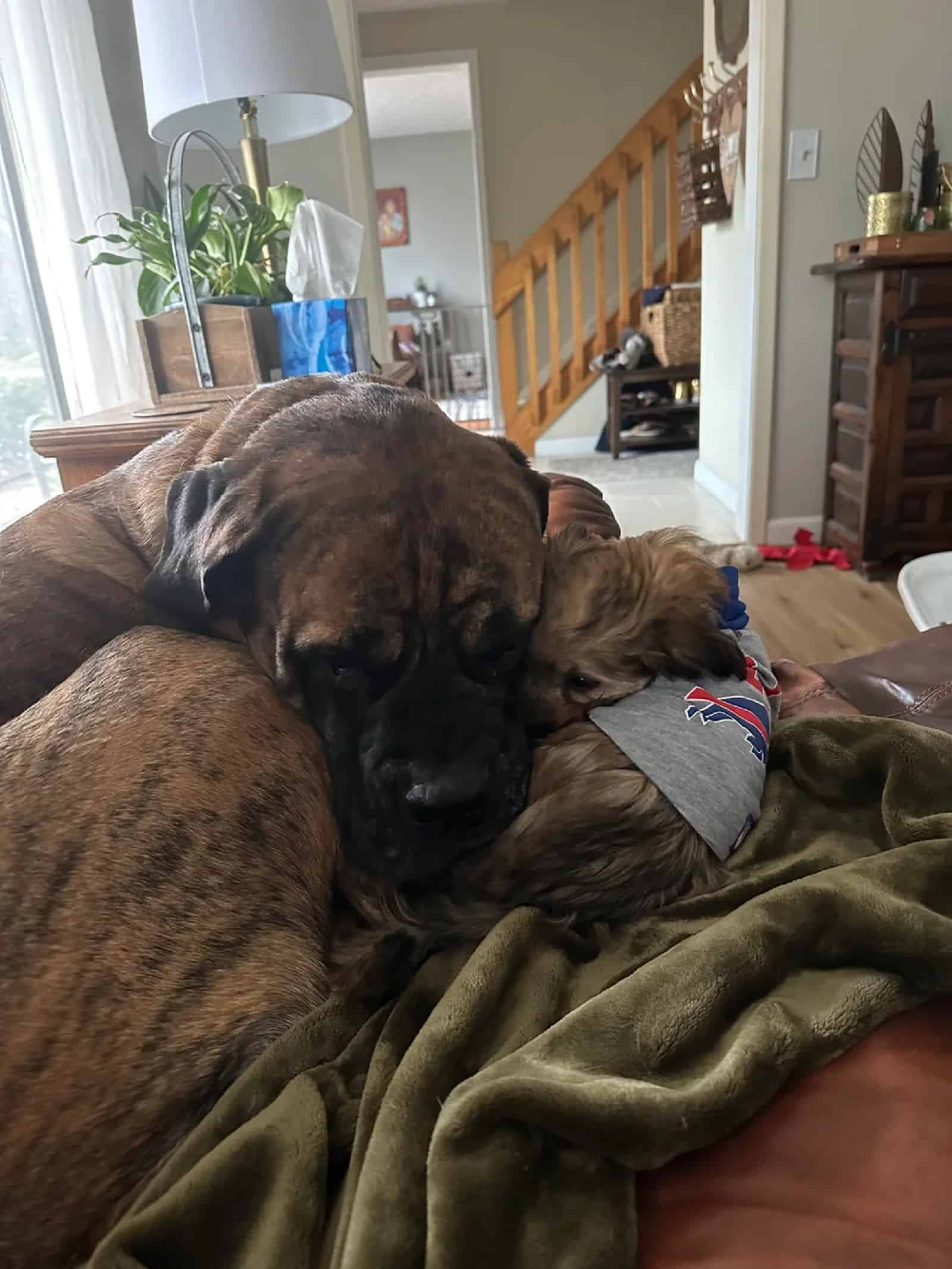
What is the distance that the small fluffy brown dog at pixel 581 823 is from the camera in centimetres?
82

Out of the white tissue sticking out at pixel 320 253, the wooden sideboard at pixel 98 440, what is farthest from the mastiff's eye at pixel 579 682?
the white tissue sticking out at pixel 320 253

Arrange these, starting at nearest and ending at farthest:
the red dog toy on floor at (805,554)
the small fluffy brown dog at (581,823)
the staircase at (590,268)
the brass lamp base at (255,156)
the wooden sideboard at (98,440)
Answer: the small fluffy brown dog at (581,823) → the wooden sideboard at (98,440) → the brass lamp base at (255,156) → the red dog toy on floor at (805,554) → the staircase at (590,268)

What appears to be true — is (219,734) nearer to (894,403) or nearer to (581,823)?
(581,823)

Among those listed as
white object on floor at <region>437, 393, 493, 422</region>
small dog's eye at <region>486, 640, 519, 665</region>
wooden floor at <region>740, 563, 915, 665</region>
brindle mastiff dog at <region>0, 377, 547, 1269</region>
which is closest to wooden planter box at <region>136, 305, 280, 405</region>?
brindle mastiff dog at <region>0, 377, 547, 1269</region>

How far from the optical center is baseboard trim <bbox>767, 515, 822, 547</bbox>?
3832mm

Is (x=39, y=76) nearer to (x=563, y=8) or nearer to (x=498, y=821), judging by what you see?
(x=498, y=821)

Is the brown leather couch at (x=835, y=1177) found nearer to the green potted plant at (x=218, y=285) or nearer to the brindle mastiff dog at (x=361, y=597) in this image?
the brindle mastiff dog at (x=361, y=597)

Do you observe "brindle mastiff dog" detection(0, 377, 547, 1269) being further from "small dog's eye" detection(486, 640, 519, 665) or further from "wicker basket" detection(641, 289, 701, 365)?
"wicker basket" detection(641, 289, 701, 365)

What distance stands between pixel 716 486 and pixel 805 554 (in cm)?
108

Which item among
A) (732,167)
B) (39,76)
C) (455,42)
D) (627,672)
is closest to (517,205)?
(455,42)

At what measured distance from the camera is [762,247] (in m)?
3.45

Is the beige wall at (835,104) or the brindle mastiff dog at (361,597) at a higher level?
the beige wall at (835,104)

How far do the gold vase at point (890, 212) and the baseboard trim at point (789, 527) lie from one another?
3.82 ft

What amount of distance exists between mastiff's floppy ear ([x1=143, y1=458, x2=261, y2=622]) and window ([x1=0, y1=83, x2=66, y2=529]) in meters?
1.66
